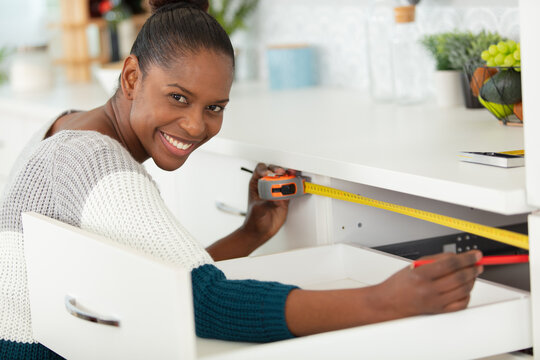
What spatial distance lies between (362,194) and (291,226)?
0.17m

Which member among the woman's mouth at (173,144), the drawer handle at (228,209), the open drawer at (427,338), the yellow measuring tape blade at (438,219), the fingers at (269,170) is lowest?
the open drawer at (427,338)

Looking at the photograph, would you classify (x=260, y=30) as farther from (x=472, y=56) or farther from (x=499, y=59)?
(x=499, y=59)

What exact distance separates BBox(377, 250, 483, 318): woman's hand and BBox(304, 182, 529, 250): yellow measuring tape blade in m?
0.08

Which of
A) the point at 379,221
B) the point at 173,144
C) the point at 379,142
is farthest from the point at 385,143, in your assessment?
the point at 173,144

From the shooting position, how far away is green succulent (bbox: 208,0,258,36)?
262cm

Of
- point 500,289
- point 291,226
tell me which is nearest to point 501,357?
point 500,289

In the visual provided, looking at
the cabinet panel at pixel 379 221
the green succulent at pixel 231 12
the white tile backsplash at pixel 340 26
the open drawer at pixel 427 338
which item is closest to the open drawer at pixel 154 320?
the open drawer at pixel 427 338

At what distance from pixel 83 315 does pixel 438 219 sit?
44 centimetres

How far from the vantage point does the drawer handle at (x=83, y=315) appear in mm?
862

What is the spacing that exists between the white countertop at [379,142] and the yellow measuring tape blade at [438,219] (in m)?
0.03

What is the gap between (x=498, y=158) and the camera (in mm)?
1055

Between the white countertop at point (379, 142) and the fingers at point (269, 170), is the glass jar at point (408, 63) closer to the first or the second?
the white countertop at point (379, 142)

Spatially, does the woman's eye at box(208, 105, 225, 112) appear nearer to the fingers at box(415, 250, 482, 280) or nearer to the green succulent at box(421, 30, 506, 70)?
the fingers at box(415, 250, 482, 280)

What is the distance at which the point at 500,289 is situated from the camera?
1.00 m
